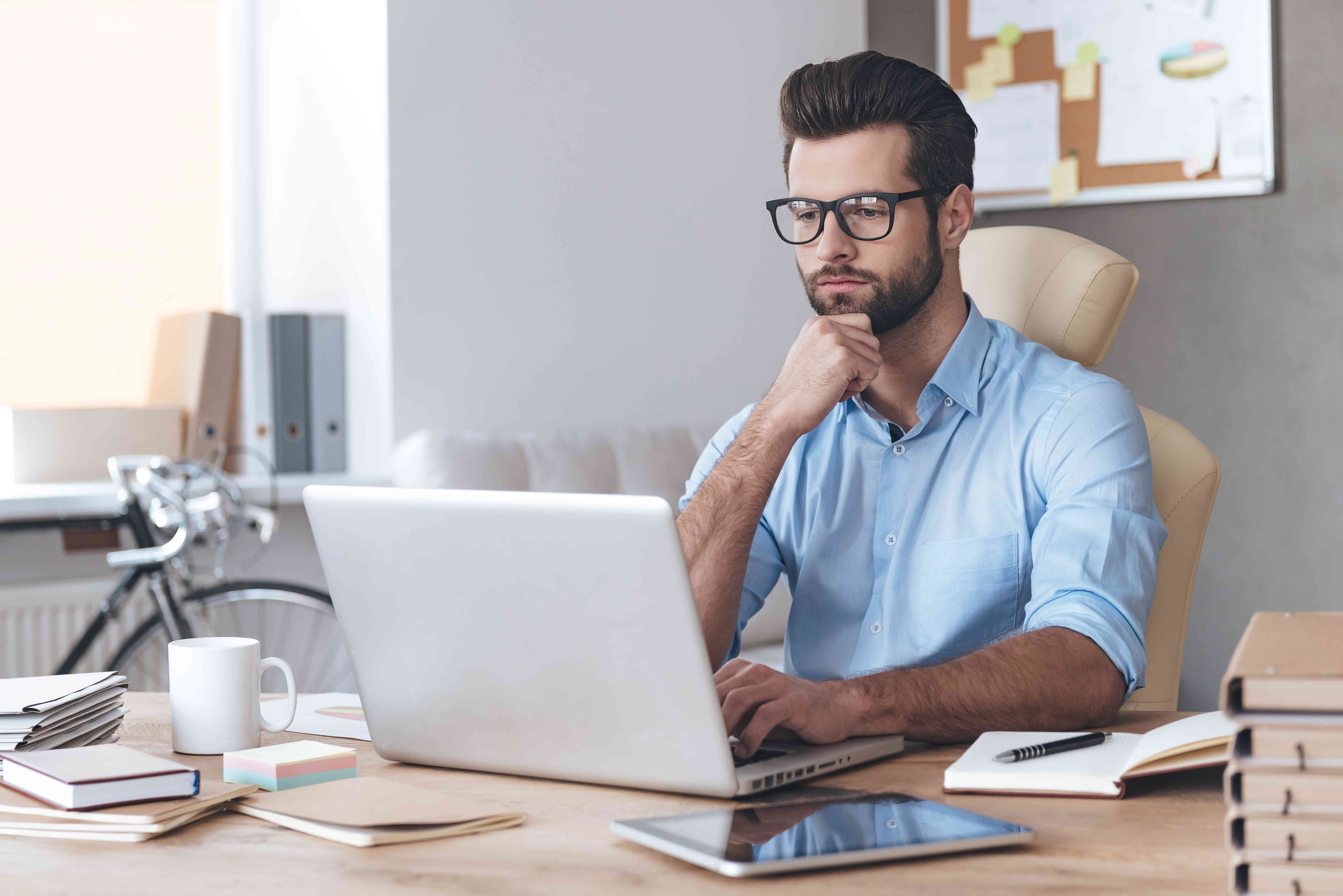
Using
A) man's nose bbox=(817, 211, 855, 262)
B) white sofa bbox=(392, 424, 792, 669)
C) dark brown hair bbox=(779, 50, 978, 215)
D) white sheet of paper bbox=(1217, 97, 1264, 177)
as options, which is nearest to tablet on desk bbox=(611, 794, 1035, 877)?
man's nose bbox=(817, 211, 855, 262)

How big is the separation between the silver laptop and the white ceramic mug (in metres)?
0.10

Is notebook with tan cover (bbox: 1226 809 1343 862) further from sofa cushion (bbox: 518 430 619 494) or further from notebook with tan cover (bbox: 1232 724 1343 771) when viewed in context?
sofa cushion (bbox: 518 430 619 494)

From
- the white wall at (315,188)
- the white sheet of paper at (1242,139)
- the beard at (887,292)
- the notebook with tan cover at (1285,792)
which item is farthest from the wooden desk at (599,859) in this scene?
the white sheet of paper at (1242,139)

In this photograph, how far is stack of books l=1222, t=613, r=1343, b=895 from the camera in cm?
55

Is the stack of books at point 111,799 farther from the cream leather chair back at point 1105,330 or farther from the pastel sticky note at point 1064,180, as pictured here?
the pastel sticky note at point 1064,180

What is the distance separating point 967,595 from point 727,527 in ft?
0.88

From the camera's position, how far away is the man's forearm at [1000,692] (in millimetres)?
984

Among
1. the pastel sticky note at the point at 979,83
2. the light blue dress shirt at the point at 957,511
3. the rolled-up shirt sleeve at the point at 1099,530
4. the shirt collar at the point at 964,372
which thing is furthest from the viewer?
the pastel sticky note at the point at 979,83

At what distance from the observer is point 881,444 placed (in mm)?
1476

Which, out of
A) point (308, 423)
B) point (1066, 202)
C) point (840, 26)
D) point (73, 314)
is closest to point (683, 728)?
point (308, 423)

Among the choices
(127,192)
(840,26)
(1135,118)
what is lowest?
(127,192)

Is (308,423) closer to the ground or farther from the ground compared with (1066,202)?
closer to the ground

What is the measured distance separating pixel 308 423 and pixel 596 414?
0.62m

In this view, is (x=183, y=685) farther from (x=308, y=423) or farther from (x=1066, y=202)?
(x=1066, y=202)
